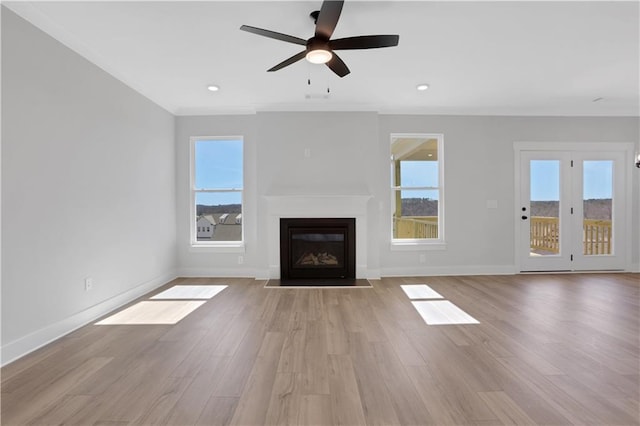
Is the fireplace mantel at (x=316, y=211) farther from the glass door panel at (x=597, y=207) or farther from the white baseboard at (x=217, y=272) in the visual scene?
the glass door panel at (x=597, y=207)

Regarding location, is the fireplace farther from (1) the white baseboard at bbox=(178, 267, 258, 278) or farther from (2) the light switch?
(2) the light switch

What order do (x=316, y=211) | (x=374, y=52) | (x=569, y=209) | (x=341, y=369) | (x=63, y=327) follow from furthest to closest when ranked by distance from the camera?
(x=569, y=209), (x=316, y=211), (x=374, y=52), (x=63, y=327), (x=341, y=369)

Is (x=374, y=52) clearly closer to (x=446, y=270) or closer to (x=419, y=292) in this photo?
(x=419, y=292)

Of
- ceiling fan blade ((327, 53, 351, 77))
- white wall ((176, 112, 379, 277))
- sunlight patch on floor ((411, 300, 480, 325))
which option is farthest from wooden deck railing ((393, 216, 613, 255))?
ceiling fan blade ((327, 53, 351, 77))

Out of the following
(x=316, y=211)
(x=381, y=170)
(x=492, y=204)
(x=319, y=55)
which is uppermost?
(x=319, y=55)

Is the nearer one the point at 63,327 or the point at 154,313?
the point at 63,327

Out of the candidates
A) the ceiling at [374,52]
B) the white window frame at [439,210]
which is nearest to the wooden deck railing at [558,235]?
the white window frame at [439,210]

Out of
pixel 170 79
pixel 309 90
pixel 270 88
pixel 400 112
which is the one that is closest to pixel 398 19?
pixel 309 90

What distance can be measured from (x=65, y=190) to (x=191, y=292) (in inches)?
71.7

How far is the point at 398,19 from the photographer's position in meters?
2.38

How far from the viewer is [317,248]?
14.8 feet

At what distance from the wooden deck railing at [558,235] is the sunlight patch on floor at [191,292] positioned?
504 centimetres

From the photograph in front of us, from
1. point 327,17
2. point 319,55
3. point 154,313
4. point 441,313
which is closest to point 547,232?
point 441,313

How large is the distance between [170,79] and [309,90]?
1.70 meters
